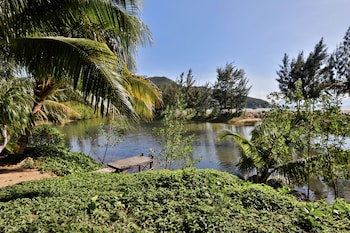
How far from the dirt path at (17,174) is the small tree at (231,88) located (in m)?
26.4

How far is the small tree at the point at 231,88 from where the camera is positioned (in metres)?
30.3

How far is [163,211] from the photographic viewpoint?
313cm

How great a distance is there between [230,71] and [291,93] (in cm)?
2505

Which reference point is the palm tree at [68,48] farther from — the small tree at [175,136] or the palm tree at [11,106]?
the small tree at [175,136]

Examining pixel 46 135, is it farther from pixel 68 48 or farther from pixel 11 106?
pixel 68 48

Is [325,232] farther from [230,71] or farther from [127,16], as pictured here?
[230,71]

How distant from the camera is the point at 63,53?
2.75 m

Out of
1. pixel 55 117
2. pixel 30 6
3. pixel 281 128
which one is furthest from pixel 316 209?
pixel 55 117

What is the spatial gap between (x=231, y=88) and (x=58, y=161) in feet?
85.5

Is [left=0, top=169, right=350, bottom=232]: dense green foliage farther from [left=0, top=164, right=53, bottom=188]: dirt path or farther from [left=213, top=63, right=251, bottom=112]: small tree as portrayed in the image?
[left=213, top=63, right=251, bottom=112]: small tree

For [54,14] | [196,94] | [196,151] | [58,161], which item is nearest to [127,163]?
[58,161]

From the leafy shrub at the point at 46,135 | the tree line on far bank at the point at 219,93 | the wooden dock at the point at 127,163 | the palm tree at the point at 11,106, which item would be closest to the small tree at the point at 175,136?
the wooden dock at the point at 127,163

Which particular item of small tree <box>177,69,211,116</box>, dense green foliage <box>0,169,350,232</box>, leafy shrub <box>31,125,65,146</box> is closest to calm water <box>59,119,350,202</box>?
leafy shrub <box>31,125,65,146</box>

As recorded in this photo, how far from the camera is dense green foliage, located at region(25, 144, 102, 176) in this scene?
7062 mm
